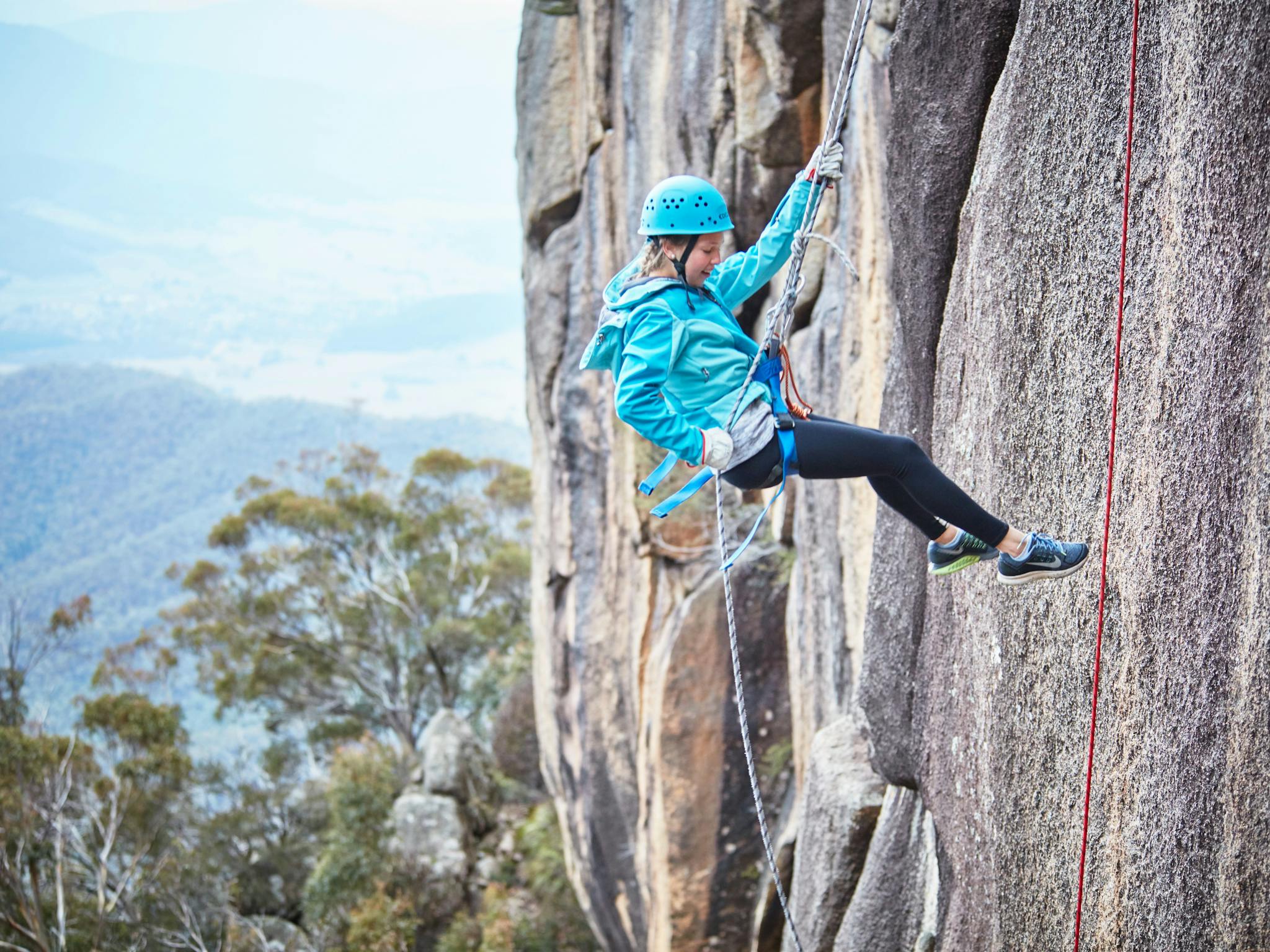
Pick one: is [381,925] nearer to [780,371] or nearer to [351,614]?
[351,614]

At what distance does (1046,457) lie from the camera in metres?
3.79

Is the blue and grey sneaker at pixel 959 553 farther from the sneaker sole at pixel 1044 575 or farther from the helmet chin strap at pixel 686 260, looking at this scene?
the helmet chin strap at pixel 686 260

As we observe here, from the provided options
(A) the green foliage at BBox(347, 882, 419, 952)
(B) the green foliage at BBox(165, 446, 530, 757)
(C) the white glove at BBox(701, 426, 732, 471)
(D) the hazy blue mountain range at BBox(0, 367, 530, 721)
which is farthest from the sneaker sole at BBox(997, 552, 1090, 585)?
(D) the hazy blue mountain range at BBox(0, 367, 530, 721)

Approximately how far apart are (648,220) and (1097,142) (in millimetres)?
1610

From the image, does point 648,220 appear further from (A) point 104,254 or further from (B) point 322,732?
(A) point 104,254

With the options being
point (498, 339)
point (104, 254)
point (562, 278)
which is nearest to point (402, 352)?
point (498, 339)

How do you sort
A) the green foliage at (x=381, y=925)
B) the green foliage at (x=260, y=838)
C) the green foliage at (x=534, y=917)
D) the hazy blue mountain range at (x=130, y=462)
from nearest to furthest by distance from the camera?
the green foliage at (x=381, y=925) < the green foliage at (x=534, y=917) < the green foliage at (x=260, y=838) < the hazy blue mountain range at (x=130, y=462)

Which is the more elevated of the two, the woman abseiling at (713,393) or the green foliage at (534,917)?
the woman abseiling at (713,393)

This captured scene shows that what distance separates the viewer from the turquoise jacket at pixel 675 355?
3822 millimetres

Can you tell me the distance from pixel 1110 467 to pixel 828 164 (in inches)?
63.2

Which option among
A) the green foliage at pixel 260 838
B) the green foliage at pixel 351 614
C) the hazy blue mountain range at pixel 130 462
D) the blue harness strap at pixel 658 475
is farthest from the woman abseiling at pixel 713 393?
the hazy blue mountain range at pixel 130 462

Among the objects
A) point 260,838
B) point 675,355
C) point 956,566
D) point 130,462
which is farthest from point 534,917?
point 130,462

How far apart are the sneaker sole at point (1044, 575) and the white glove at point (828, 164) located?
1.67 m

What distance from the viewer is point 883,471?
391 centimetres
